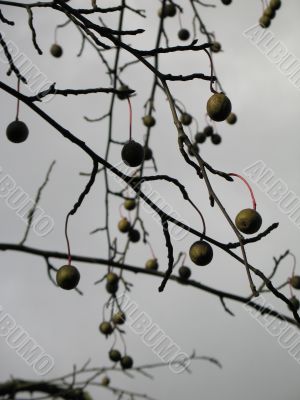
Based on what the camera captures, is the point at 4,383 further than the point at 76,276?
Yes

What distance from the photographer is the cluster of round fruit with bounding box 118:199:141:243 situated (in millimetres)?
4469

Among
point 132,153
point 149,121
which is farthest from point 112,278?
point 132,153

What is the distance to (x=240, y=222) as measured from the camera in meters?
1.83

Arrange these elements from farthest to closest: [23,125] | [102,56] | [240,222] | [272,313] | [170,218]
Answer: [102,56], [272,313], [23,125], [240,222], [170,218]

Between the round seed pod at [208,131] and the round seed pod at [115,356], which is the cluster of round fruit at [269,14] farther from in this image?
the round seed pod at [115,356]

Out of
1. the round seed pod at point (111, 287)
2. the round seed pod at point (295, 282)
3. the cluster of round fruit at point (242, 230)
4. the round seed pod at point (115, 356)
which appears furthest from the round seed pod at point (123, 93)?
the round seed pod at point (115, 356)

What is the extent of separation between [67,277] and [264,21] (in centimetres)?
389

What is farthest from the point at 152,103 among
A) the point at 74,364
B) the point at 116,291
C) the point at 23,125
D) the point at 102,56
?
the point at 74,364

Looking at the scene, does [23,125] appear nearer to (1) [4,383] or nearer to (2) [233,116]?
(1) [4,383]

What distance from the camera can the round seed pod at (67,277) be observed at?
2010 mm

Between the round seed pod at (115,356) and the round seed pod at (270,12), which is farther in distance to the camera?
the round seed pod at (270,12)

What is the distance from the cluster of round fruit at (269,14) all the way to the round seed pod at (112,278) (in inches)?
117

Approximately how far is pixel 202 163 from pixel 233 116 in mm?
3651

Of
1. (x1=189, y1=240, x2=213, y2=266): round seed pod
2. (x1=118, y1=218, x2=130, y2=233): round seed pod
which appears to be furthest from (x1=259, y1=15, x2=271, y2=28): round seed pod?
(x1=189, y1=240, x2=213, y2=266): round seed pod
